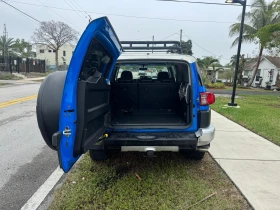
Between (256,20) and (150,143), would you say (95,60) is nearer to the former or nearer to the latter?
(150,143)

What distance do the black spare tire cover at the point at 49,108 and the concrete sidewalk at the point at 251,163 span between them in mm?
2408

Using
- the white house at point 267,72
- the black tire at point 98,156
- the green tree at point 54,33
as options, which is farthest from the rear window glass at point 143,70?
the green tree at point 54,33

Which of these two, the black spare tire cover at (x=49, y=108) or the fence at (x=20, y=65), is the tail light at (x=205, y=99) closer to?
the black spare tire cover at (x=49, y=108)

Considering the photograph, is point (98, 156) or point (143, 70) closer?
point (98, 156)

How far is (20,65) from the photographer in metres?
29.8

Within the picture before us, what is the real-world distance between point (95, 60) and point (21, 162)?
2.39 m

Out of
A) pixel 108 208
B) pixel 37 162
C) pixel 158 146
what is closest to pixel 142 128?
pixel 158 146

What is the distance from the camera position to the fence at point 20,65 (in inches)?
1064

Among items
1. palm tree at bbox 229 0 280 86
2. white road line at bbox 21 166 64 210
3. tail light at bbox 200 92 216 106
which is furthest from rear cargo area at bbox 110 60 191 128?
palm tree at bbox 229 0 280 86

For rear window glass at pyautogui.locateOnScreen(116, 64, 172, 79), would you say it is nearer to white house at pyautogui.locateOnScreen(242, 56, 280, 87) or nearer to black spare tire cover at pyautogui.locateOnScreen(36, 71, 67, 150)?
black spare tire cover at pyautogui.locateOnScreen(36, 71, 67, 150)

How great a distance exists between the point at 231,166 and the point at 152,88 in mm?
1940

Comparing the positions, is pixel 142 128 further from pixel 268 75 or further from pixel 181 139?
pixel 268 75

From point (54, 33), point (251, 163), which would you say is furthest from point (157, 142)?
point (54, 33)

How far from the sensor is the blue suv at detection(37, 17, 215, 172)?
1965 millimetres
